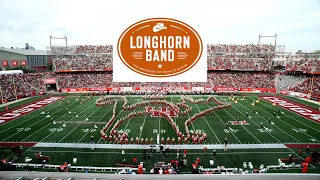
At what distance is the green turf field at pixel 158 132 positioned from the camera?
50.3ft

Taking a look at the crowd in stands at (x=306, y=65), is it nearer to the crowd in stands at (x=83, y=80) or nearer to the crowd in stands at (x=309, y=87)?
the crowd in stands at (x=309, y=87)

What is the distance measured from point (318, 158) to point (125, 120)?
16.4 m

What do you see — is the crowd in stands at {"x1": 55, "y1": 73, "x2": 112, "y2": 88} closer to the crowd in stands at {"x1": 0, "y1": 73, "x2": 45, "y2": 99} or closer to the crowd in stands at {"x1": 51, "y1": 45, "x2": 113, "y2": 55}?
the crowd in stands at {"x1": 0, "y1": 73, "x2": 45, "y2": 99}

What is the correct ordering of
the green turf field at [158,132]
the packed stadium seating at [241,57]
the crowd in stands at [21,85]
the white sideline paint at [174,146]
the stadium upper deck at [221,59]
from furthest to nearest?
1. the packed stadium seating at [241,57]
2. the stadium upper deck at [221,59]
3. the crowd in stands at [21,85]
4. the white sideline paint at [174,146]
5. the green turf field at [158,132]

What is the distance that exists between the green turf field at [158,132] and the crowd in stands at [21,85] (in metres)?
13.4

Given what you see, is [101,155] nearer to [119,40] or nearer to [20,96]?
[119,40]

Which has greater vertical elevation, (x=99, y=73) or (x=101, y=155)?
(x=99, y=73)

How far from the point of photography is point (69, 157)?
15.4m

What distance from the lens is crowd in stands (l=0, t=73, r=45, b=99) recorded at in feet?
120

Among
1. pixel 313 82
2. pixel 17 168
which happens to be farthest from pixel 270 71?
pixel 17 168

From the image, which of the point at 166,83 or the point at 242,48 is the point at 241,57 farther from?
the point at 166,83

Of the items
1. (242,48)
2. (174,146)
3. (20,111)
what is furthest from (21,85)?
(242,48)

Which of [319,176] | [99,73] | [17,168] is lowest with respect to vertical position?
[17,168]

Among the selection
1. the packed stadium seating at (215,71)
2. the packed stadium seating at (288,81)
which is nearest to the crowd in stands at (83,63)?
the packed stadium seating at (215,71)
